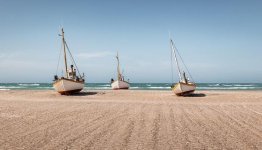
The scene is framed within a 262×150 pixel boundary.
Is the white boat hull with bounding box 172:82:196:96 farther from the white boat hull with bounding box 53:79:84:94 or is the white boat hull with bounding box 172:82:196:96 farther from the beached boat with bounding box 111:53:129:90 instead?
the beached boat with bounding box 111:53:129:90

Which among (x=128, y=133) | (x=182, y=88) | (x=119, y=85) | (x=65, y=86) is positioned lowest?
(x=128, y=133)

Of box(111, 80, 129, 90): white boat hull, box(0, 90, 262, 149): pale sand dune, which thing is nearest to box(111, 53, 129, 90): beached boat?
box(111, 80, 129, 90): white boat hull

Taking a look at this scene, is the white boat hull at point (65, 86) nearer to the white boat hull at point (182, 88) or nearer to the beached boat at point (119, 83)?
the white boat hull at point (182, 88)

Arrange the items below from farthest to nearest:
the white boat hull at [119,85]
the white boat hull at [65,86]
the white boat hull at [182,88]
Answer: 1. the white boat hull at [119,85]
2. the white boat hull at [65,86]
3. the white boat hull at [182,88]

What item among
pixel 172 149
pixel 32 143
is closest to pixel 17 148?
pixel 32 143

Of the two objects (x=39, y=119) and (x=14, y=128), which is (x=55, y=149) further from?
(x=39, y=119)

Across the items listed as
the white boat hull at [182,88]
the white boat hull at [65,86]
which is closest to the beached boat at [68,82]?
the white boat hull at [65,86]

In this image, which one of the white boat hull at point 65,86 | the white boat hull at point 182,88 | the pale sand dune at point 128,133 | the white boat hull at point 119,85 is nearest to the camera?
the pale sand dune at point 128,133

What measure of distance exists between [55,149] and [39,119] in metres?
5.45

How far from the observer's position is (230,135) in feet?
30.0

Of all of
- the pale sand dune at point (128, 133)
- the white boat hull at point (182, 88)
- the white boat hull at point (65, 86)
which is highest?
the white boat hull at point (65, 86)

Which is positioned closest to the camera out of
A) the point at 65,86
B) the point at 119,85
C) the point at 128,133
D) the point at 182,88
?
the point at 128,133

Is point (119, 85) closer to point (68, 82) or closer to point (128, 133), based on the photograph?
point (68, 82)

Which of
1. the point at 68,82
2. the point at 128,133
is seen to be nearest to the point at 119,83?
the point at 68,82
